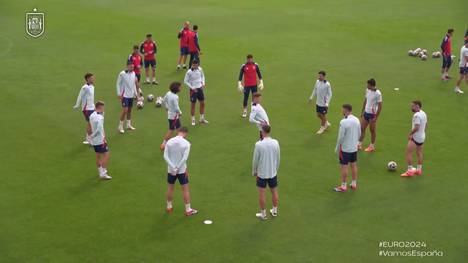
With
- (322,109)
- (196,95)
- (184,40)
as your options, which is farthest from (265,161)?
(184,40)

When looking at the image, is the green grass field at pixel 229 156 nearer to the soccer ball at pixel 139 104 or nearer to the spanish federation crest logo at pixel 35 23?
the soccer ball at pixel 139 104

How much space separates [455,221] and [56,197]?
10.4m

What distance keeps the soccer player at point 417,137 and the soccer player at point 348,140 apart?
77.1 inches

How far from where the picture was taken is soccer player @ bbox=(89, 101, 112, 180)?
1596 cm

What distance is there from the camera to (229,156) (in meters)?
18.1

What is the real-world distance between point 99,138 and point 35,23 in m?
22.6

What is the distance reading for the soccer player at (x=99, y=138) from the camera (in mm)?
15961

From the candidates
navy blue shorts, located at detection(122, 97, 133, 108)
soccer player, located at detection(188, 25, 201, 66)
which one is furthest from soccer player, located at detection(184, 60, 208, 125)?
soccer player, located at detection(188, 25, 201, 66)

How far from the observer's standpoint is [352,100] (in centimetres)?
2316

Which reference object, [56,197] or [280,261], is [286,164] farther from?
[56,197]

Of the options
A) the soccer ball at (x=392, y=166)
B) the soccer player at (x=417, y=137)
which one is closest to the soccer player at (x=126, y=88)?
the soccer ball at (x=392, y=166)

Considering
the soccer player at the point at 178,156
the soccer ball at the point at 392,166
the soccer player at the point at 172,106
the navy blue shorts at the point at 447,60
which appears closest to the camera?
the soccer player at the point at 178,156

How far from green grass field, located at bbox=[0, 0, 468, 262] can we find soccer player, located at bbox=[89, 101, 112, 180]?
365 millimetres

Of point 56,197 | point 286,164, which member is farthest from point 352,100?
point 56,197
